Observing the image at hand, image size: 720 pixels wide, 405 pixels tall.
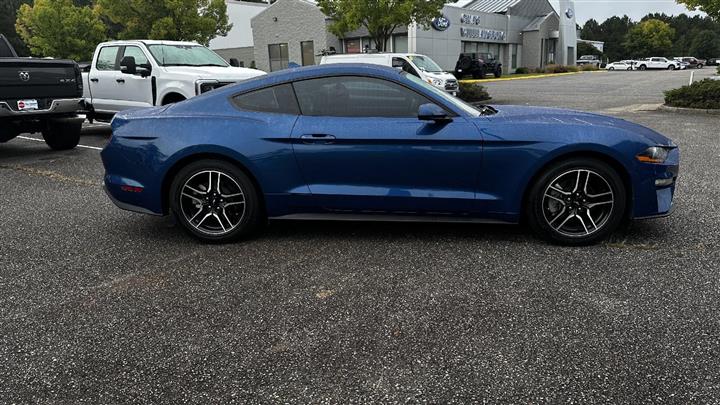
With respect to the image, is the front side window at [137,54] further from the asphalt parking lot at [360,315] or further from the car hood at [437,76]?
the car hood at [437,76]

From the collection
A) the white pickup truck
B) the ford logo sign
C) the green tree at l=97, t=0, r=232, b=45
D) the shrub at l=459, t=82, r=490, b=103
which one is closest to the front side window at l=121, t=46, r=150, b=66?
the white pickup truck

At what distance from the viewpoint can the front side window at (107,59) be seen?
10906 millimetres

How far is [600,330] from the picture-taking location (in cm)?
299

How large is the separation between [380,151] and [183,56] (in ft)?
25.5

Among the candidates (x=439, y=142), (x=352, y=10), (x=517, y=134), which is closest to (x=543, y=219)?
(x=517, y=134)

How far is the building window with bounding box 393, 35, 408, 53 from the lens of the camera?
37.7 metres

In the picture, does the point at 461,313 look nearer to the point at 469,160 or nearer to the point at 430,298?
the point at 430,298

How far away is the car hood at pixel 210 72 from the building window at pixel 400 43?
29.0 metres

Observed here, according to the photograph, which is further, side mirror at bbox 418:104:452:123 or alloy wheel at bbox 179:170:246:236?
alloy wheel at bbox 179:170:246:236

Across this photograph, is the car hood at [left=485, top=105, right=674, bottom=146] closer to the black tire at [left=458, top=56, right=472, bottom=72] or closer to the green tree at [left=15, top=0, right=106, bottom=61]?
the green tree at [left=15, top=0, right=106, bottom=61]

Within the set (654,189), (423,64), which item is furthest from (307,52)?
(654,189)

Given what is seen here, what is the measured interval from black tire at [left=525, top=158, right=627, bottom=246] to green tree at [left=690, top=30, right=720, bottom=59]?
359 feet

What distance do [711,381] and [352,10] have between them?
18.4 metres

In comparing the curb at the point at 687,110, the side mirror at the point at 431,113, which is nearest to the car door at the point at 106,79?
the side mirror at the point at 431,113
